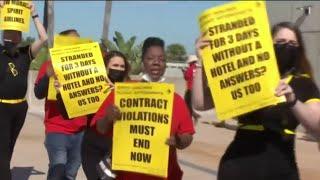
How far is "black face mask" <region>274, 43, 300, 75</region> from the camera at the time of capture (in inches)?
151

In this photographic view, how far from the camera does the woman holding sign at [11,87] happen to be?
665cm

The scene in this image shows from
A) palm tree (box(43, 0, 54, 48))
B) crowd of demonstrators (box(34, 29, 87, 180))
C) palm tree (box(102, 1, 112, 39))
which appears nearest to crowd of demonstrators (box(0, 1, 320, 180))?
crowd of demonstrators (box(34, 29, 87, 180))

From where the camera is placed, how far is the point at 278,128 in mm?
3846

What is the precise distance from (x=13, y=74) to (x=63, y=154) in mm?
942

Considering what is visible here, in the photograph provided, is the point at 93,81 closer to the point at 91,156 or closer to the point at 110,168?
the point at 91,156

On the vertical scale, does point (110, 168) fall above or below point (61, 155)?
above

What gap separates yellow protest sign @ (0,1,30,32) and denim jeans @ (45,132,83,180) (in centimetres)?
111

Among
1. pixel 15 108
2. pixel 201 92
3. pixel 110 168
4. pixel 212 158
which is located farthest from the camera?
pixel 212 158

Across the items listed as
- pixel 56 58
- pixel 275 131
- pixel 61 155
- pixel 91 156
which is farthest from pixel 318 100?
pixel 61 155

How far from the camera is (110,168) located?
4523 millimetres

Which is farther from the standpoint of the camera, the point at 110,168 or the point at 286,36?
the point at 110,168

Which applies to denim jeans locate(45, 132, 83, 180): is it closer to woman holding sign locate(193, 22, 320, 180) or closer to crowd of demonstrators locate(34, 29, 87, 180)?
crowd of demonstrators locate(34, 29, 87, 180)

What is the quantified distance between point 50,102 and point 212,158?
5.08m

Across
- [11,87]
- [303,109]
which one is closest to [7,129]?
[11,87]
